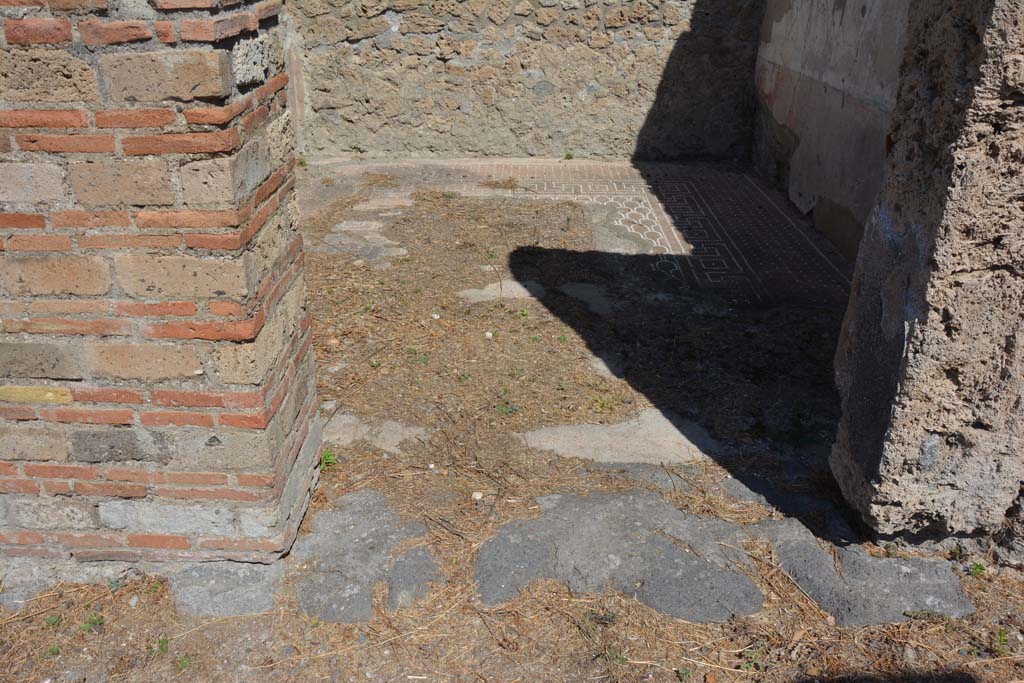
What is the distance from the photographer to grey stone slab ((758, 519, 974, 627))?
2701 millimetres

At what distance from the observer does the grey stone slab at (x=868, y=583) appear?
2.70m

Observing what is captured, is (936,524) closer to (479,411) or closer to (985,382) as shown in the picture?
(985,382)

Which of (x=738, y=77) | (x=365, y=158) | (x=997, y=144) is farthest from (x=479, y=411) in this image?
(x=738, y=77)

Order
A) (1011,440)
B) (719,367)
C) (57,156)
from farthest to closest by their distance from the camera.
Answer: (719,367), (1011,440), (57,156)

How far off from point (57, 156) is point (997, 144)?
2.67 meters

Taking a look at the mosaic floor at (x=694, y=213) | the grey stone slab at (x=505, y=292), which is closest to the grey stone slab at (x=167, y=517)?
the grey stone slab at (x=505, y=292)

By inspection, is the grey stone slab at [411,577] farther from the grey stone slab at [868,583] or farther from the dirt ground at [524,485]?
the grey stone slab at [868,583]

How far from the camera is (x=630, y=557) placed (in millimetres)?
2875

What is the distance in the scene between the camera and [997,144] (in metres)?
2.37

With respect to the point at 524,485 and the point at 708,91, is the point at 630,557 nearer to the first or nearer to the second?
the point at 524,485

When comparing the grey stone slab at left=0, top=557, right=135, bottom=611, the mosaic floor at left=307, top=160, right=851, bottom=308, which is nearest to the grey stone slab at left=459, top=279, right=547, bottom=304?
the mosaic floor at left=307, top=160, right=851, bottom=308

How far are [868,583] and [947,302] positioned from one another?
1.00 metres

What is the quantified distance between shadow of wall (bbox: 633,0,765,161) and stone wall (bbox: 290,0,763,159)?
11 mm

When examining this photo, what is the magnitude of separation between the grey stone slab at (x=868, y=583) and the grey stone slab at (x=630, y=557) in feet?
0.65
